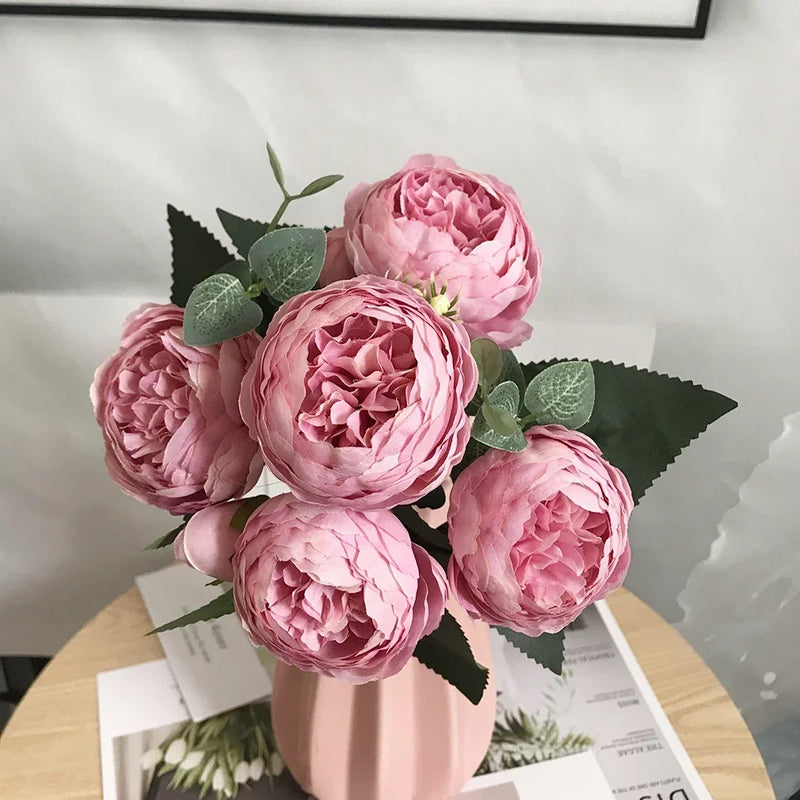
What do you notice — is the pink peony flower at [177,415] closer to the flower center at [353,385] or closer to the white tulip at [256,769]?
the flower center at [353,385]

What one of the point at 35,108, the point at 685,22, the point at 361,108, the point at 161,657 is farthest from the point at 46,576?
the point at 685,22

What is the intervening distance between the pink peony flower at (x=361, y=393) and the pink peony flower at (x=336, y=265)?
9 centimetres

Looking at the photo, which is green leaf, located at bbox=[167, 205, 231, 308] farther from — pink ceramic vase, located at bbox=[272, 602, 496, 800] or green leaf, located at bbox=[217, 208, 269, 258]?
pink ceramic vase, located at bbox=[272, 602, 496, 800]

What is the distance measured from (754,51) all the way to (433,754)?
66 centimetres

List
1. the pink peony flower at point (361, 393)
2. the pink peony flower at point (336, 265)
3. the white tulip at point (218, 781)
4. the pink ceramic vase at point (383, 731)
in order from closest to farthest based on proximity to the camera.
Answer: the pink peony flower at point (361, 393)
the pink peony flower at point (336, 265)
the pink ceramic vase at point (383, 731)
the white tulip at point (218, 781)

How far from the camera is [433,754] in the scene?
2.05ft

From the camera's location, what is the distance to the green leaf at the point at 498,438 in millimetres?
423

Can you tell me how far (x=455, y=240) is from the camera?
1.49ft

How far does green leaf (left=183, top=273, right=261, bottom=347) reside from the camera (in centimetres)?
42

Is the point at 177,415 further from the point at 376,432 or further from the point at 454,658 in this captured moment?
the point at 454,658

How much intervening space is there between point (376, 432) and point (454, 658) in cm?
20

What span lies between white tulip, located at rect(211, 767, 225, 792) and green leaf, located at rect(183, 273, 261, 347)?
456 millimetres

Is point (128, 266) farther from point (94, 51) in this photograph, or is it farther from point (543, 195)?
point (543, 195)

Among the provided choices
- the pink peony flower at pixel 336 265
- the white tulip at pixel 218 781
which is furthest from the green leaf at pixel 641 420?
the white tulip at pixel 218 781
